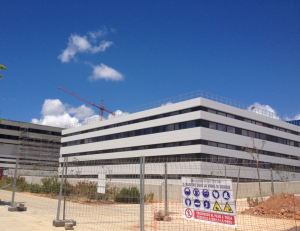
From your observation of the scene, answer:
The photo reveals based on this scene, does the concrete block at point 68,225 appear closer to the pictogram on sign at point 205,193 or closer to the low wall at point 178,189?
the low wall at point 178,189

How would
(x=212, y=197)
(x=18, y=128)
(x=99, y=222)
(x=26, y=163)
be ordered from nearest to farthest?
1. (x=212, y=197)
2. (x=99, y=222)
3. (x=26, y=163)
4. (x=18, y=128)

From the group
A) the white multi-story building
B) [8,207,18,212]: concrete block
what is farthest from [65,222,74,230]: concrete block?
the white multi-story building

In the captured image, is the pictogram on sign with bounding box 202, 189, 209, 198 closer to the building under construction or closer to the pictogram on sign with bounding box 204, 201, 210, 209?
the pictogram on sign with bounding box 204, 201, 210, 209

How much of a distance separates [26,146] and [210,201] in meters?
76.2

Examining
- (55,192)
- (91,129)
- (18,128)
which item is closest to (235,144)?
(55,192)

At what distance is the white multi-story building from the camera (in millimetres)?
37031

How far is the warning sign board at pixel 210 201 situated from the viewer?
20.0ft

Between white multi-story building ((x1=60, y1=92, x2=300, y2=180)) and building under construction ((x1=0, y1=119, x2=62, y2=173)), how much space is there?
94.8ft

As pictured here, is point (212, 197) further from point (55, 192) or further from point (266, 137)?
point (266, 137)

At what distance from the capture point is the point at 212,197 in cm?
639

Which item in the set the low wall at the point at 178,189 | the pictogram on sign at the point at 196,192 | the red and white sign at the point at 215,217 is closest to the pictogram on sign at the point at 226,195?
the red and white sign at the point at 215,217

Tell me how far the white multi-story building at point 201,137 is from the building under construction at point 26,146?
28.9 metres

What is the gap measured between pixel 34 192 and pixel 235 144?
91.1 feet

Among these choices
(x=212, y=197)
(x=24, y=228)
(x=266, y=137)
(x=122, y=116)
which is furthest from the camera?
(x=122, y=116)
